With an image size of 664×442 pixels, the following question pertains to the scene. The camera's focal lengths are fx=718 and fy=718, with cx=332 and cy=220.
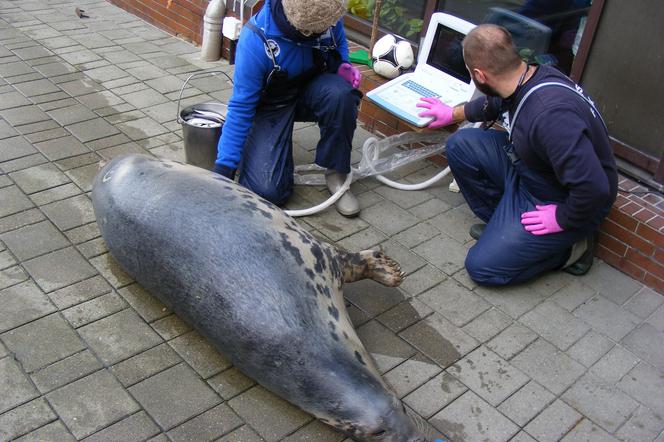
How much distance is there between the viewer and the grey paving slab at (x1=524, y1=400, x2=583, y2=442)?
9.97 ft

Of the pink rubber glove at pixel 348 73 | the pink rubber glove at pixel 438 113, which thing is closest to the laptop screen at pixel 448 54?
the pink rubber glove at pixel 438 113

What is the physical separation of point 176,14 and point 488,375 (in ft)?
15.9

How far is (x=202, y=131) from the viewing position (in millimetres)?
4434

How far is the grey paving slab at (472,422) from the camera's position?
3004 millimetres

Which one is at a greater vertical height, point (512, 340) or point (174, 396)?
point (512, 340)

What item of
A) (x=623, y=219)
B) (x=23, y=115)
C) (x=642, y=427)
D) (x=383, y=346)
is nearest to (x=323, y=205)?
(x=383, y=346)

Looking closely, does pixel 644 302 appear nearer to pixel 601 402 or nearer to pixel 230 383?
pixel 601 402

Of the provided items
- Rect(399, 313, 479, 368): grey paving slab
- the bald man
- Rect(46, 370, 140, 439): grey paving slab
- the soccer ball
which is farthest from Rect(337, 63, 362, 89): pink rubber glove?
Rect(46, 370, 140, 439): grey paving slab

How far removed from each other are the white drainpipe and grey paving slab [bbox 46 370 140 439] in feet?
12.7

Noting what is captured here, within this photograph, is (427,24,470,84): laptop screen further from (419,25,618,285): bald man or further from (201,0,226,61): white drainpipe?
(201,0,226,61): white drainpipe

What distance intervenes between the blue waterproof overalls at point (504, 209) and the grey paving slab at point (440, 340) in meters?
0.42

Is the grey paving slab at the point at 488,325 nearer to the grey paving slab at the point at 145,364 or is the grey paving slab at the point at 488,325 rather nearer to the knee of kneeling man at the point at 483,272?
the knee of kneeling man at the point at 483,272

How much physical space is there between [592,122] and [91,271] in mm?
2663

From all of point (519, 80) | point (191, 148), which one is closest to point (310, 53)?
point (191, 148)
